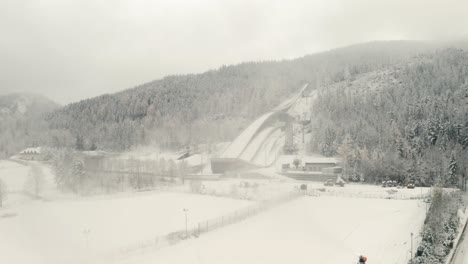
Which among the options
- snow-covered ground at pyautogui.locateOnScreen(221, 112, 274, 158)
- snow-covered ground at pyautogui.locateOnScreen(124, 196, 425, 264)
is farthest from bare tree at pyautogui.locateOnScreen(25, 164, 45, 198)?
snow-covered ground at pyautogui.locateOnScreen(221, 112, 274, 158)

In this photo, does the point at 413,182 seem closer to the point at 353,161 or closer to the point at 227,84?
the point at 353,161

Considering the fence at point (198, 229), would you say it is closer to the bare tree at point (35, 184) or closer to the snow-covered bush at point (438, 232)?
the snow-covered bush at point (438, 232)

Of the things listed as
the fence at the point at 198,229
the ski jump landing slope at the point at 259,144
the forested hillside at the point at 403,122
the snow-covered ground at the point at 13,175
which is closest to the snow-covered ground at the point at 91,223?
the fence at the point at 198,229

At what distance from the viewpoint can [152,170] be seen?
6031cm

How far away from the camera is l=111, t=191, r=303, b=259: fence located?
22516 mm

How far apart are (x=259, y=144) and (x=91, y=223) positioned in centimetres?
4589

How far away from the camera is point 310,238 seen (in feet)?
79.1

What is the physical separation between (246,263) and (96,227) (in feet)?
40.8

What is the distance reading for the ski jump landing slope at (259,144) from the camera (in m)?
66.4

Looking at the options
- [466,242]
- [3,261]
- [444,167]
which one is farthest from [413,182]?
[3,261]

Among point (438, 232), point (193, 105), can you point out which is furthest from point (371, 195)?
point (193, 105)

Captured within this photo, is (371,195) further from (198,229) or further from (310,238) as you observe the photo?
(198,229)

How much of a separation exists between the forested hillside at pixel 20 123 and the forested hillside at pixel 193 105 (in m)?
5.55

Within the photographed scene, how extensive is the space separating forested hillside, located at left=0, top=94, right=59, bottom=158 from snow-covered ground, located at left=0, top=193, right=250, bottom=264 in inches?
818
